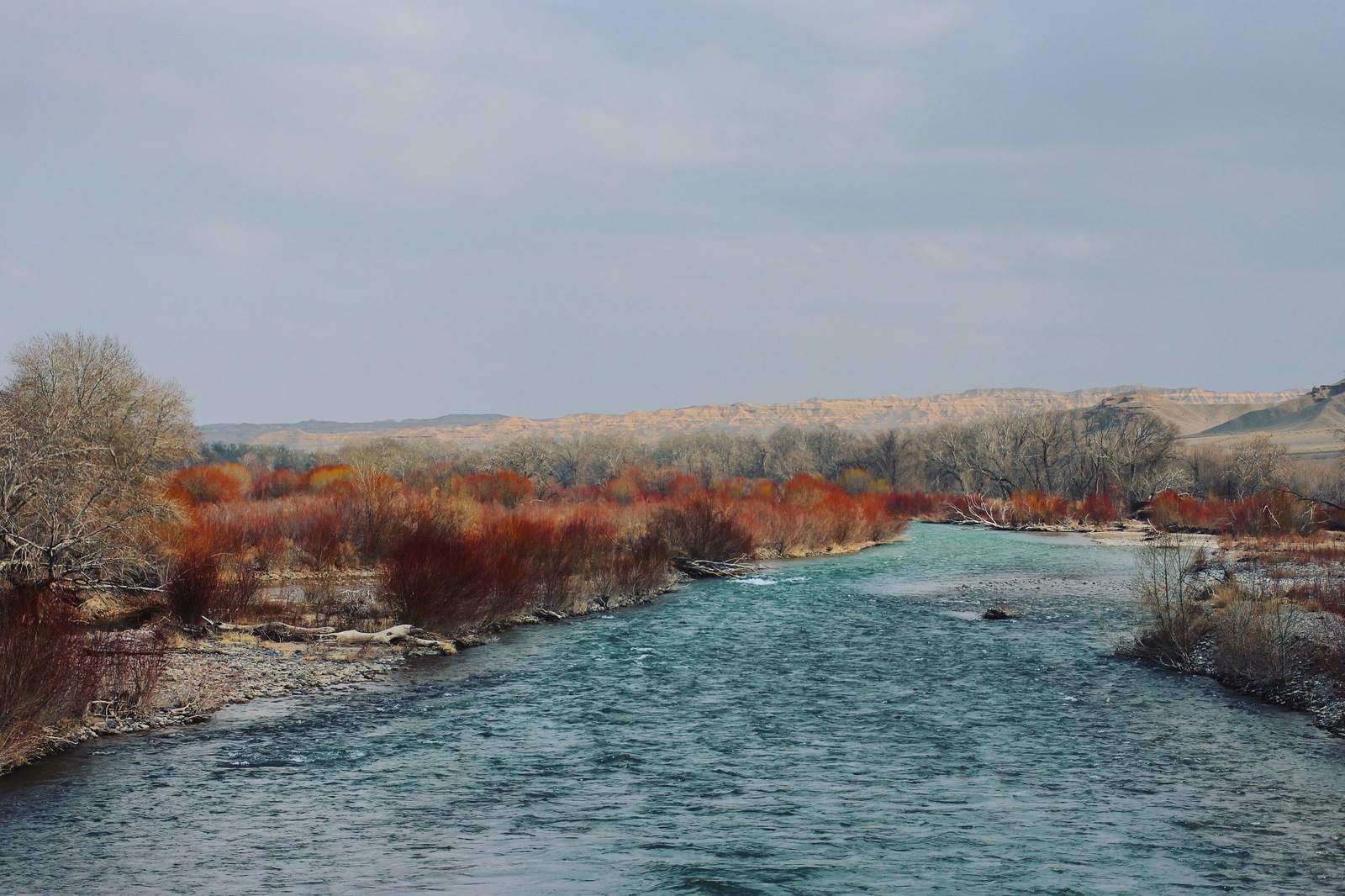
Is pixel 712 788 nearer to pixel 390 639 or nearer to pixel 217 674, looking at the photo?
pixel 217 674

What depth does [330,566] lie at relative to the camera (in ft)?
104

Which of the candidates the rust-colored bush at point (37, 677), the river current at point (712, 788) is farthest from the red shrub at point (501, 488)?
the rust-colored bush at point (37, 677)

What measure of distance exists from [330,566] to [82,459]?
11.1 metres

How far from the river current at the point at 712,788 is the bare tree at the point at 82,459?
708 cm

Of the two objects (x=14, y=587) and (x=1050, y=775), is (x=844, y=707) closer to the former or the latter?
(x=1050, y=775)

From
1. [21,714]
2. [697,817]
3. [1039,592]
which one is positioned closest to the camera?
[697,817]

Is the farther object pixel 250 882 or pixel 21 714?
pixel 21 714

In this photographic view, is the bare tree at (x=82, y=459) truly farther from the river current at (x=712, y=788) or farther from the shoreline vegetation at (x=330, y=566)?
the river current at (x=712, y=788)

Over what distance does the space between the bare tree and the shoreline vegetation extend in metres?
0.09

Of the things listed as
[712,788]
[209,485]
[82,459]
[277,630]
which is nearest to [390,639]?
[277,630]

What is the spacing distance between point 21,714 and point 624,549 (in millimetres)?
24003

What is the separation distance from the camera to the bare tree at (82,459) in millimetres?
18438

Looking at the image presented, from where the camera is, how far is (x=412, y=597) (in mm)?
22422

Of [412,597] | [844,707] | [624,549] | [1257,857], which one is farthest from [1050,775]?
[624,549]
